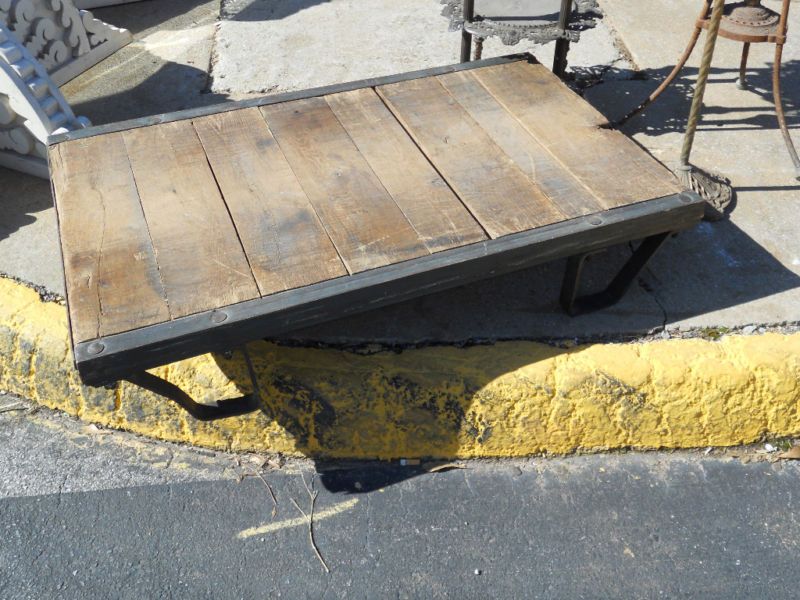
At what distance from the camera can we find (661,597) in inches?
99.2

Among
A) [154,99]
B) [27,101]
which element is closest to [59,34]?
[154,99]

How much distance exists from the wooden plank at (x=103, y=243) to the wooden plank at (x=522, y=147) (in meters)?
1.45

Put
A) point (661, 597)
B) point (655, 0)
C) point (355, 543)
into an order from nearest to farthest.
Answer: point (661, 597), point (355, 543), point (655, 0)

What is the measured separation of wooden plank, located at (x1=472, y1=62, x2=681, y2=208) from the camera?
285 cm

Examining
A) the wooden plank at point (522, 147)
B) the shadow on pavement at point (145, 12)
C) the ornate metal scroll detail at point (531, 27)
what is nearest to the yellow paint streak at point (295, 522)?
the wooden plank at point (522, 147)

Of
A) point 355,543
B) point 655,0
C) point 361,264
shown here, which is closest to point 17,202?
point 361,264

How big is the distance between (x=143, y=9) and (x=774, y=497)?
5.43 metres

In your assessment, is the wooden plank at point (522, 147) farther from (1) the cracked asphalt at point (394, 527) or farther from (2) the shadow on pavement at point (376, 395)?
(1) the cracked asphalt at point (394, 527)

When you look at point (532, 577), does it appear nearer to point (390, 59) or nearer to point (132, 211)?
point (132, 211)

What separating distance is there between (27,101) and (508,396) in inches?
102

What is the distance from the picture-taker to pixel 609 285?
10.3 feet

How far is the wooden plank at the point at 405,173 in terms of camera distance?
2666mm

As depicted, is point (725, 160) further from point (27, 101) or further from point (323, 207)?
point (27, 101)

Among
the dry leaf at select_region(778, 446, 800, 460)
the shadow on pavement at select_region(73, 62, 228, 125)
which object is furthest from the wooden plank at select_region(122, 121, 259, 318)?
the dry leaf at select_region(778, 446, 800, 460)
